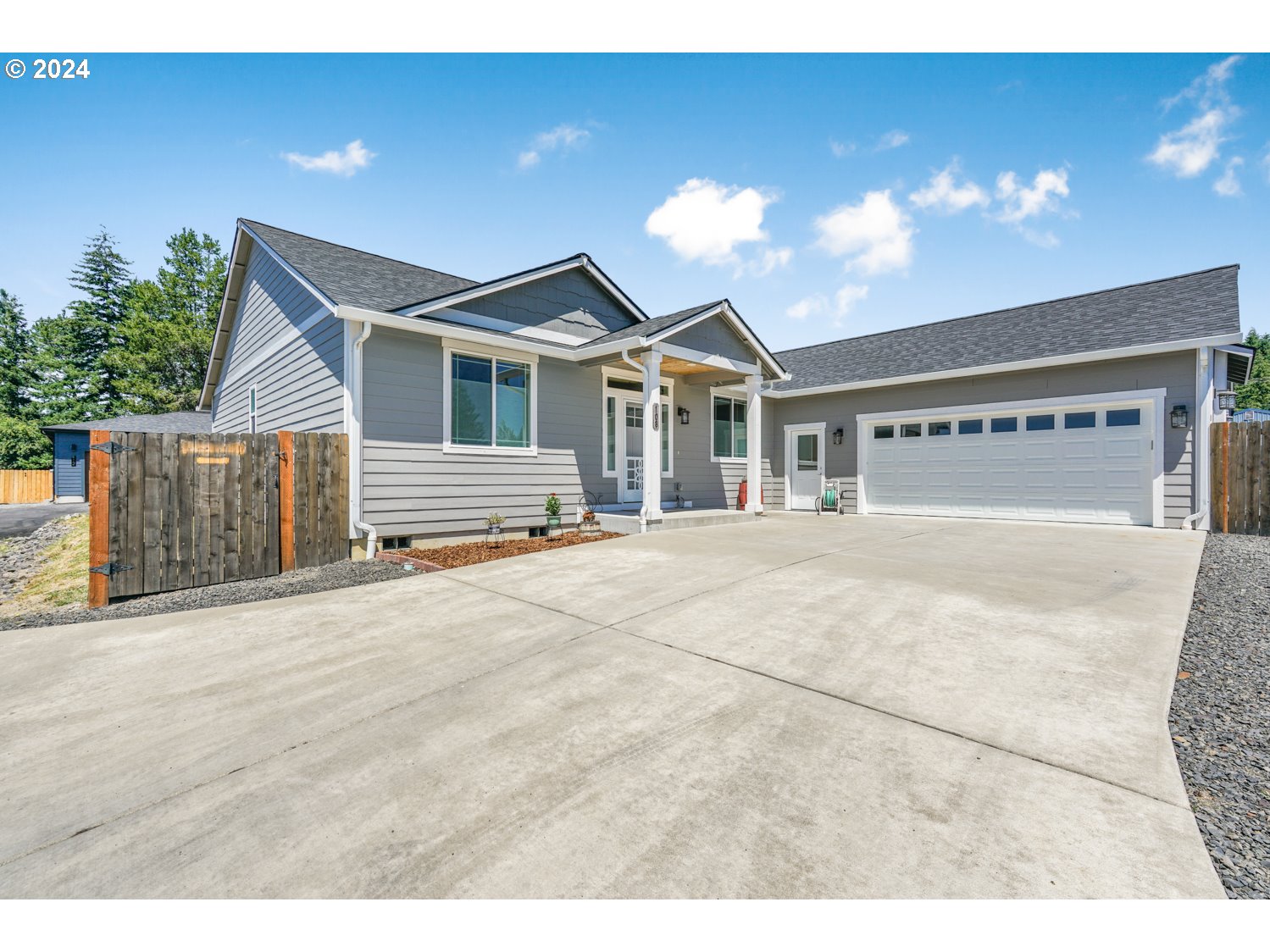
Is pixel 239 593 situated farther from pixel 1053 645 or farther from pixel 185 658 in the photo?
pixel 1053 645

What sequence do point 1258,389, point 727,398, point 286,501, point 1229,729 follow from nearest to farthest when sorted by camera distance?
point 1229,729 → point 286,501 → point 727,398 → point 1258,389

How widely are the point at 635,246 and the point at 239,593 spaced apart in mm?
9340

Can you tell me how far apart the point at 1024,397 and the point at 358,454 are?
39.8 feet

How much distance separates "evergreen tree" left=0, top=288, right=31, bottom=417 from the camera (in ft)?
103

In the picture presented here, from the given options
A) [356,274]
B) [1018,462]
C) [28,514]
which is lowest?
[28,514]

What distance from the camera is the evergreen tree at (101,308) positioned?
3123cm

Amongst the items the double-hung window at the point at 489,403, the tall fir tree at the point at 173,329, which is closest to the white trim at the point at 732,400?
the double-hung window at the point at 489,403

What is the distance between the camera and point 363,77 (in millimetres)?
7281

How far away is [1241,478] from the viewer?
8.75m

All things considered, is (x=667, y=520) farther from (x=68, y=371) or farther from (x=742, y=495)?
(x=68, y=371)

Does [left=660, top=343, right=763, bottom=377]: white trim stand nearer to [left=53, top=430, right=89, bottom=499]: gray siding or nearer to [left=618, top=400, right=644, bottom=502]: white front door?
[left=618, top=400, right=644, bottom=502]: white front door

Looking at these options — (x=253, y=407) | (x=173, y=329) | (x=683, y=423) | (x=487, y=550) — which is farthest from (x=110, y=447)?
(x=173, y=329)

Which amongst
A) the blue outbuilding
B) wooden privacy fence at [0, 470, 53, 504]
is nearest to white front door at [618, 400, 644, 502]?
the blue outbuilding

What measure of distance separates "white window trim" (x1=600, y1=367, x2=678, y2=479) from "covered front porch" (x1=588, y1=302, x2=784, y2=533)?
0.02 meters
